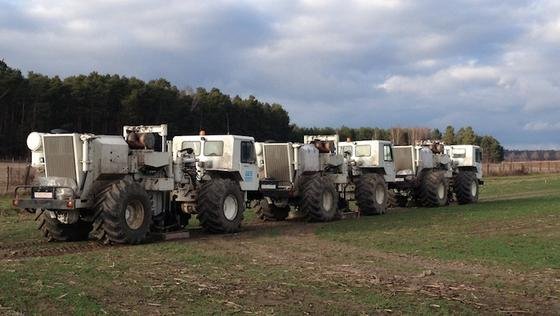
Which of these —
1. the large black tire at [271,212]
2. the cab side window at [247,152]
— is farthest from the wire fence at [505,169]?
the cab side window at [247,152]

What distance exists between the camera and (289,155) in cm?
2241

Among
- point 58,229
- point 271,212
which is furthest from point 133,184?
point 271,212

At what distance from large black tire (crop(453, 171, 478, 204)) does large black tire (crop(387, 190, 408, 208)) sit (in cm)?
345

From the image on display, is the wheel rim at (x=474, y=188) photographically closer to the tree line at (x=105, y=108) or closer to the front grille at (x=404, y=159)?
the front grille at (x=404, y=159)

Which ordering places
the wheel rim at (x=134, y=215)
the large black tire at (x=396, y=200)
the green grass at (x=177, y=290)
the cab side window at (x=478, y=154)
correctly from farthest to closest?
the cab side window at (x=478, y=154) → the large black tire at (x=396, y=200) → the wheel rim at (x=134, y=215) → the green grass at (x=177, y=290)

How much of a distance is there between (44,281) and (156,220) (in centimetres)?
724

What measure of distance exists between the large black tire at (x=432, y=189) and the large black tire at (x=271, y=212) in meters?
8.84

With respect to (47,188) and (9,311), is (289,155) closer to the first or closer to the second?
(47,188)

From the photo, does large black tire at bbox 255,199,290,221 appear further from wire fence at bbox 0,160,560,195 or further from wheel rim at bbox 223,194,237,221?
wire fence at bbox 0,160,560,195

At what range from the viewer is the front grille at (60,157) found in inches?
603

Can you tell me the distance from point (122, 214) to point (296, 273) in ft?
17.2

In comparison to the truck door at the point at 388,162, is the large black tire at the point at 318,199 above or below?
below

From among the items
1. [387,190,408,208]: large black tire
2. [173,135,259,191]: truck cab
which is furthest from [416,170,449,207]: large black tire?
[173,135,259,191]: truck cab

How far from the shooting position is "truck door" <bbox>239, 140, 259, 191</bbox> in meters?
19.6
